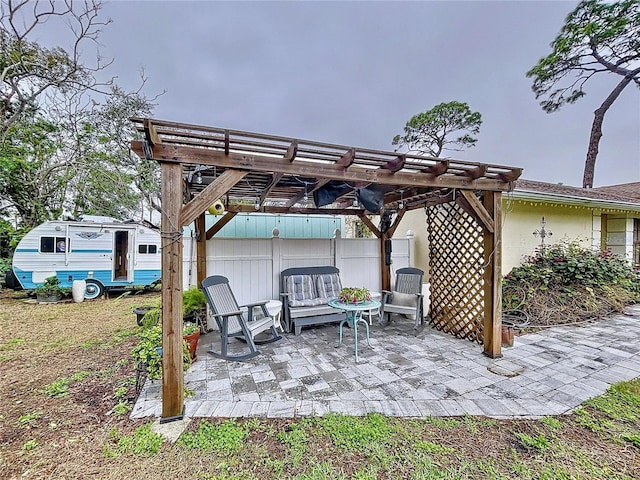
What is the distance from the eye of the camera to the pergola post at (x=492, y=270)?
3.77 m

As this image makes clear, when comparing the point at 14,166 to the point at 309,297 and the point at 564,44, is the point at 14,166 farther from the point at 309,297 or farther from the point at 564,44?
the point at 564,44

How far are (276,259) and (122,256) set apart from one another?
6726 mm

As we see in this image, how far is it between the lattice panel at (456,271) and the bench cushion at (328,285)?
180 centimetres

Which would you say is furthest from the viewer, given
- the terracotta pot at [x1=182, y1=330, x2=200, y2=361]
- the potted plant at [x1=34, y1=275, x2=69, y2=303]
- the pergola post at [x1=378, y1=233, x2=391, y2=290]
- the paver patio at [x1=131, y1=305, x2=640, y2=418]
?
the potted plant at [x1=34, y1=275, x2=69, y2=303]

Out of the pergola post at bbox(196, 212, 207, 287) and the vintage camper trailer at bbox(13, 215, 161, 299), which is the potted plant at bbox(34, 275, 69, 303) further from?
the pergola post at bbox(196, 212, 207, 287)

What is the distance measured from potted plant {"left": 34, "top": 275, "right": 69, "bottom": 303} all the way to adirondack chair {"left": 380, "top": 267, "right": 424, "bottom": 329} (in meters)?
8.58

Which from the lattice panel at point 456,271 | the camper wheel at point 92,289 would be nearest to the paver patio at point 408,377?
the lattice panel at point 456,271

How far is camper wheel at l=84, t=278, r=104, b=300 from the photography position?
8.05 metres

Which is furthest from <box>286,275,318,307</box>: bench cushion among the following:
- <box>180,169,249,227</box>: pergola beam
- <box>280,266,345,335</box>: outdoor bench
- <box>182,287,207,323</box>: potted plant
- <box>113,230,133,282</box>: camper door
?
Answer: <box>113,230,133,282</box>: camper door

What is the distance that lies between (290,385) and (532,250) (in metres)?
6.45

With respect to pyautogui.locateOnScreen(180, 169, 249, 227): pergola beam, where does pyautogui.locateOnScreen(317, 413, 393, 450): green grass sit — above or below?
below

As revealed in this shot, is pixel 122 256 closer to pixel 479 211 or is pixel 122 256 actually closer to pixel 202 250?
pixel 202 250

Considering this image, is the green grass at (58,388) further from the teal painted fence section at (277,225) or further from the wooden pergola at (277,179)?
the teal painted fence section at (277,225)

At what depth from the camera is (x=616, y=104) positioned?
1081 cm
